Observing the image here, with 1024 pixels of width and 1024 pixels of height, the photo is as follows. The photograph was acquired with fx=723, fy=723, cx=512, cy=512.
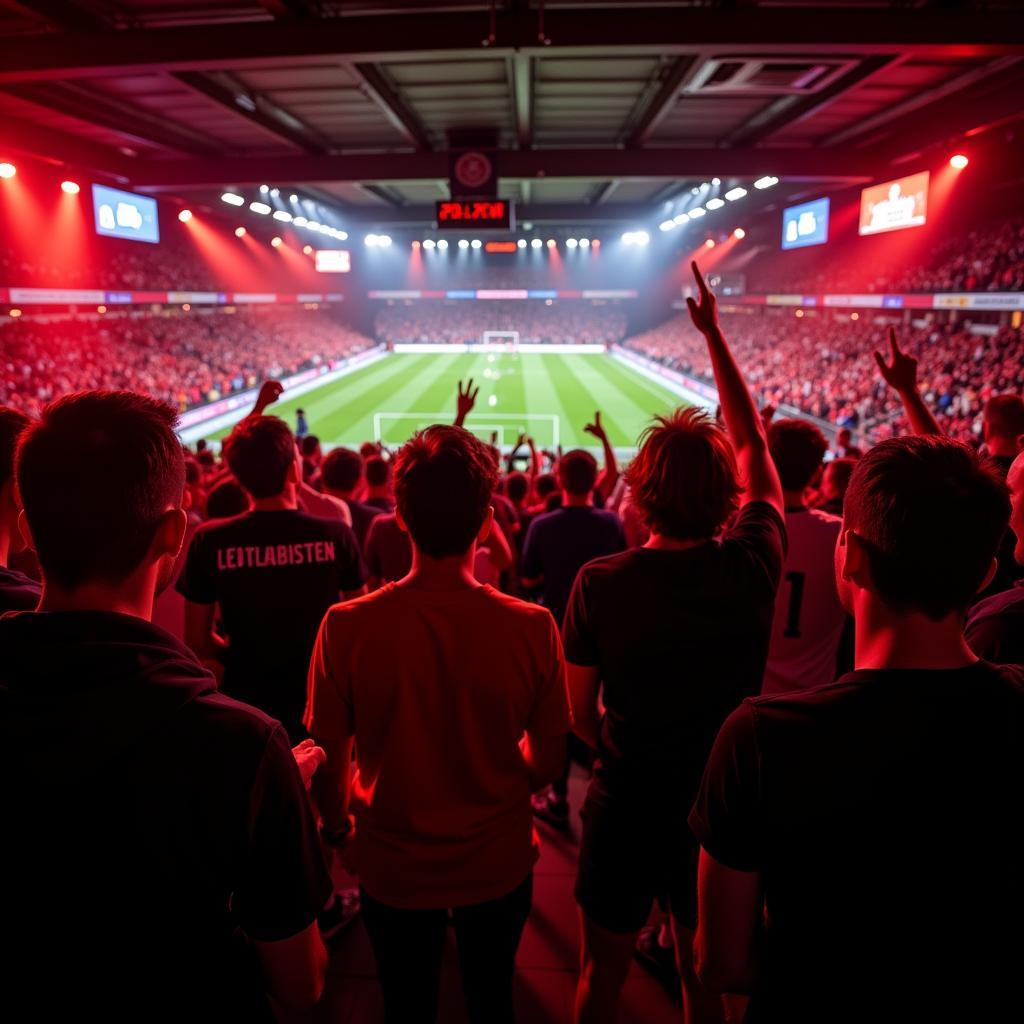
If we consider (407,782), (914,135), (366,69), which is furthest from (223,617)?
(914,135)

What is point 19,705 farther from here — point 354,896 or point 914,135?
point 914,135

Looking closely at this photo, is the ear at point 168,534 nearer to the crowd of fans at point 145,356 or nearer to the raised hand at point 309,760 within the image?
the raised hand at point 309,760

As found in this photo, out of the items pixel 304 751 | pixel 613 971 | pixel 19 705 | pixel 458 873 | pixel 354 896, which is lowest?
pixel 354 896

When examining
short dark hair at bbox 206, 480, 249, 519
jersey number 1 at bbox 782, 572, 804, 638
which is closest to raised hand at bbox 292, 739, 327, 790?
jersey number 1 at bbox 782, 572, 804, 638

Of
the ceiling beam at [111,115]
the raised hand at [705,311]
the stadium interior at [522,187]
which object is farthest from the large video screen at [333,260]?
the raised hand at [705,311]

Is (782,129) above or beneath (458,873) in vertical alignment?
above

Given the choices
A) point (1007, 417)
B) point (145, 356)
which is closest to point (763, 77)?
point (1007, 417)

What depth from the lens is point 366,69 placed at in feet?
45.6

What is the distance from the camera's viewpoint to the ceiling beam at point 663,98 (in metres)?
13.3

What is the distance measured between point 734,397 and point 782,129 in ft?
62.8

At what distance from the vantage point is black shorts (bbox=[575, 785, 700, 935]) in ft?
8.04

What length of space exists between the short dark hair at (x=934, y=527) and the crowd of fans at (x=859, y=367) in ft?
51.9

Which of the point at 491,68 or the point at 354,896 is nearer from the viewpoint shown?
the point at 354,896

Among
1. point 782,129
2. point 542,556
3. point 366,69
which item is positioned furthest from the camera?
point 782,129
